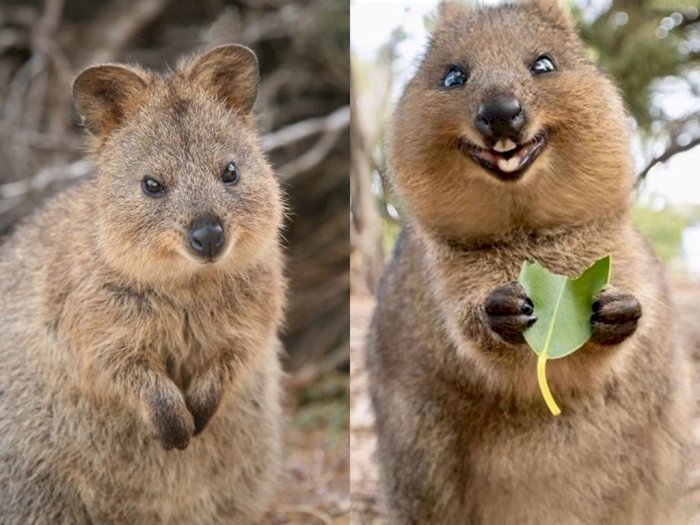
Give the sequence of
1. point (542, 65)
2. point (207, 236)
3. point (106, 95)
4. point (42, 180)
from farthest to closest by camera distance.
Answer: point (42, 180), point (106, 95), point (207, 236), point (542, 65)

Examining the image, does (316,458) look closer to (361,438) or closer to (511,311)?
(361,438)

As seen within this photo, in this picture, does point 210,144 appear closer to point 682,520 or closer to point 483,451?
point 483,451

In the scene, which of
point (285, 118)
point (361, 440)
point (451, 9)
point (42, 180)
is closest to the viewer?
point (451, 9)

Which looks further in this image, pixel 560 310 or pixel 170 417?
pixel 170 417

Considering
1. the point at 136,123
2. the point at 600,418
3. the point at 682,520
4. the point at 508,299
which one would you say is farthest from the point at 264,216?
the point at 682,520

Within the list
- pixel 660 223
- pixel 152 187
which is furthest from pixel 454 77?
pixel 152 187

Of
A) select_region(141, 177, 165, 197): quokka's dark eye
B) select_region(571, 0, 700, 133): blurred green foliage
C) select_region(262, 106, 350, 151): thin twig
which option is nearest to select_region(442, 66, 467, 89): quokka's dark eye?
select_region(571, 0, 700, 133): blurred green foliage
